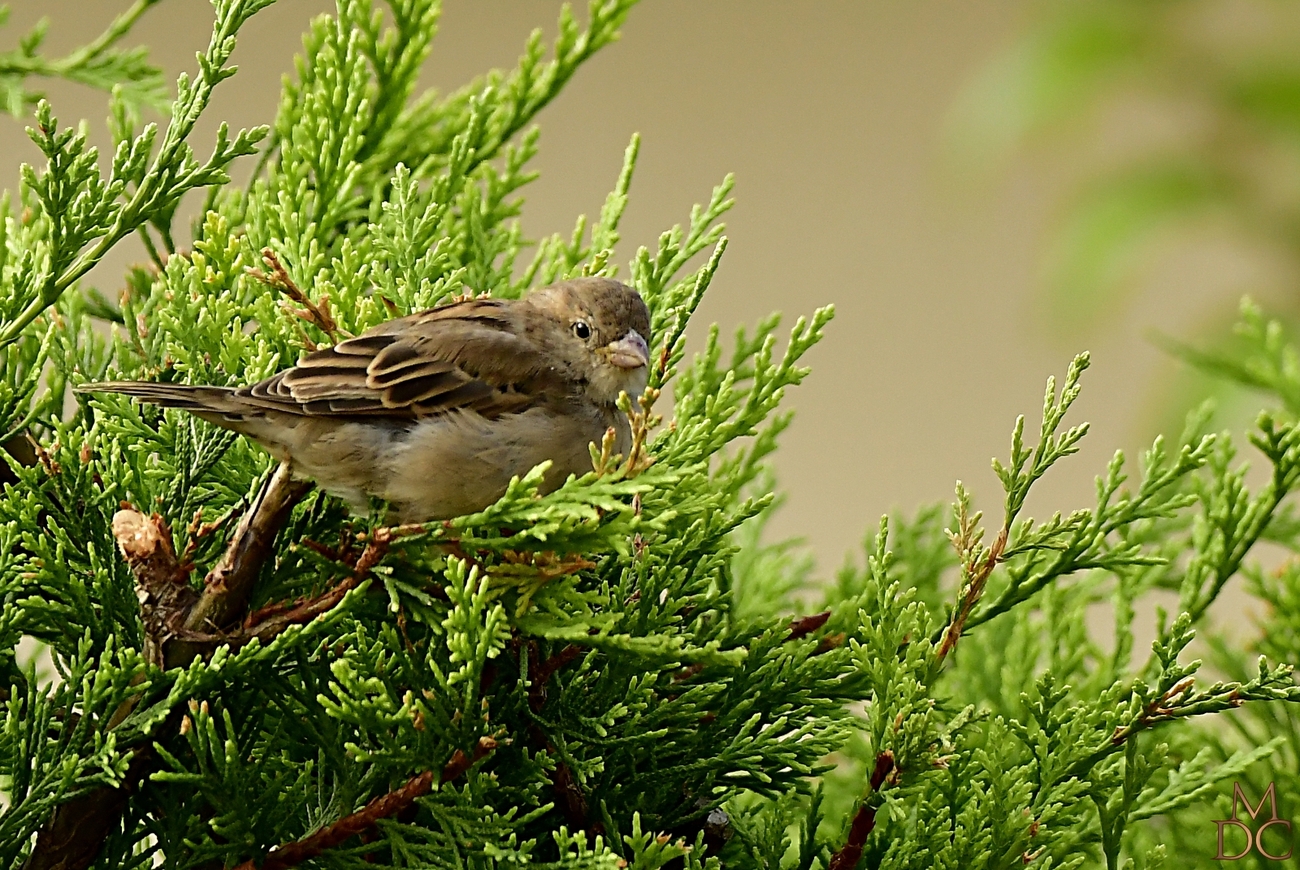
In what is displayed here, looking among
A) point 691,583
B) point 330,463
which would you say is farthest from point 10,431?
point 691,583

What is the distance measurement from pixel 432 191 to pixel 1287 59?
73.3 inches

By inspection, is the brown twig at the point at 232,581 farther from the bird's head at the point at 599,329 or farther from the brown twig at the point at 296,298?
the bird's head at the point at 599,329

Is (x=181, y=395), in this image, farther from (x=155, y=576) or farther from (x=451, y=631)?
(x=451, y=631)

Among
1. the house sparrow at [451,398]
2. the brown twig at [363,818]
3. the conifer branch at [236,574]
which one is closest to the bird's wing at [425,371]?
the house sparrow at [451,398]

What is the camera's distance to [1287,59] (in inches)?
94.1

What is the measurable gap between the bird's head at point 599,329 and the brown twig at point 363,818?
0.46 meters

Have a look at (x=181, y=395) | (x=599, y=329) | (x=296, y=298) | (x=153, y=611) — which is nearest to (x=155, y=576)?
(x=153, y=611)

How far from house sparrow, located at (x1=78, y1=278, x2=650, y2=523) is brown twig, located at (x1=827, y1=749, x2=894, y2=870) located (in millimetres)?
341

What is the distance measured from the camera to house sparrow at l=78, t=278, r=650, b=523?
0.97 m

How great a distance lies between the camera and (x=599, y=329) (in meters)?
1.21

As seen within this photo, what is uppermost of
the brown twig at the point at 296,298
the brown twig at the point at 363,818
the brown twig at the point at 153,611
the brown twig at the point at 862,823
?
the brown twig at the point at 296,298

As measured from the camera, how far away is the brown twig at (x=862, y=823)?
91cm

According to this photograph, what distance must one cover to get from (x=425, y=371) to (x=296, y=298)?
12cm

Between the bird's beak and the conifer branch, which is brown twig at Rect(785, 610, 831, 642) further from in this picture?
the conifer branch
